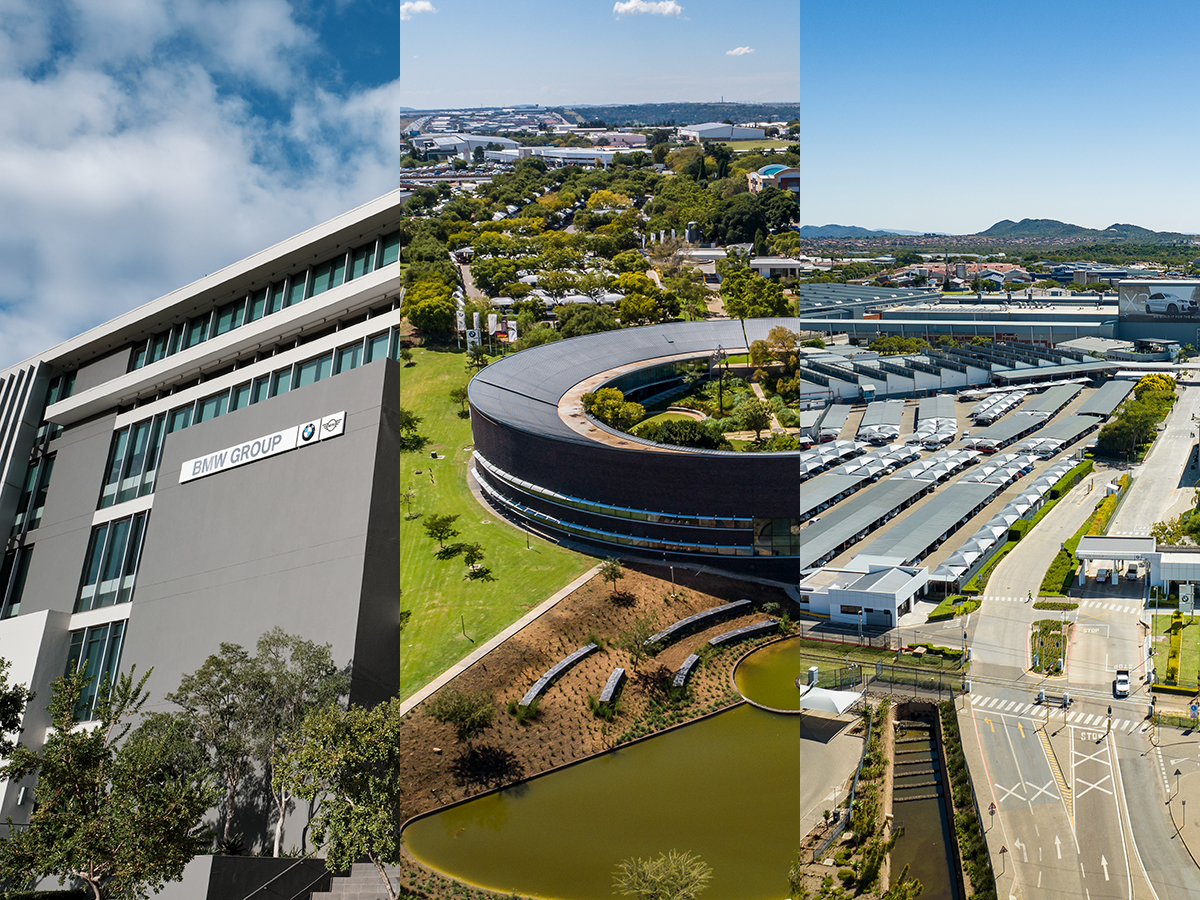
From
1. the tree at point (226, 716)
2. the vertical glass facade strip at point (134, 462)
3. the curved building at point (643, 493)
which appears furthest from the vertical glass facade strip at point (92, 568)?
the curved building at point (643, 493)

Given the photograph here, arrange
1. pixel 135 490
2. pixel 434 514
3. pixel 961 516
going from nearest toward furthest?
pixel 434 514, pixel 135 490, pixel 961 516

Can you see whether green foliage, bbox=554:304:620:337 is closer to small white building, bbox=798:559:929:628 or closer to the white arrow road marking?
small white building, bbox=798:559:929:628

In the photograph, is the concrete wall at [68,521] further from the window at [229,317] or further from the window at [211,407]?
the window at [229,317]

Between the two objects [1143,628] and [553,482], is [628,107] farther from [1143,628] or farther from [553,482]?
[1143,628]

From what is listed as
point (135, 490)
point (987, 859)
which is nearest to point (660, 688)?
point (987, 859)

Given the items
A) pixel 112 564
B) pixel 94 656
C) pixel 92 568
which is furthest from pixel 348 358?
pixel 94 656

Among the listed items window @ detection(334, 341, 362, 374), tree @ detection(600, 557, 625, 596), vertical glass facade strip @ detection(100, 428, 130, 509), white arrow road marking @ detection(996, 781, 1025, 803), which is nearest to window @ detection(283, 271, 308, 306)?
window @ detection(334, 341, 362, 374)
